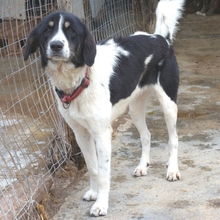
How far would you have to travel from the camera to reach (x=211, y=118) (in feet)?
19.8

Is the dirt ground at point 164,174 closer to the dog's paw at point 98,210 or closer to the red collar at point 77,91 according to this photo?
the dog's paw at point 98,210

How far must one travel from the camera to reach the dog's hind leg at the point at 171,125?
462 cm

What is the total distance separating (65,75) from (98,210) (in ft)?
3.50

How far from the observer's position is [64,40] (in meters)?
3.59

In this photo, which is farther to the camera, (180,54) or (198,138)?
(180,54)

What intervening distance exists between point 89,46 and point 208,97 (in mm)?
3362

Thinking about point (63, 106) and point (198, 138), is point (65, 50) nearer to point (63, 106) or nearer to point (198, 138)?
point (63, 106)

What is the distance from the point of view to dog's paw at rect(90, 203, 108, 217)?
4.04 m

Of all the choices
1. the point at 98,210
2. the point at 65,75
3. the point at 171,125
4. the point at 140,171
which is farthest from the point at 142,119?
the point at 65,75

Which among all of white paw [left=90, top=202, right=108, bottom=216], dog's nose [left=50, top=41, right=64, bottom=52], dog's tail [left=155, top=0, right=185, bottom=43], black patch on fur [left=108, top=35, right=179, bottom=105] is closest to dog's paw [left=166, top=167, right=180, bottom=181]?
black patch on fur [left=108, top=35, right=179, bottom=105]

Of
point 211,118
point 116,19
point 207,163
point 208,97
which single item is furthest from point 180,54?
point 207,163

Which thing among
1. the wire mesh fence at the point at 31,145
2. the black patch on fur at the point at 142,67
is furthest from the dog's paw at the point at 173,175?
the wire mesh fence at the point at 31,145

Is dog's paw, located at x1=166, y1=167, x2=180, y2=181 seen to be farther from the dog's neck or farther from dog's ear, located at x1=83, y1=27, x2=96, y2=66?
dog's ear, located at x1=83, y1=27, x2=96, y2=66

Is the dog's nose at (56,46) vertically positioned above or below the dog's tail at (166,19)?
above
